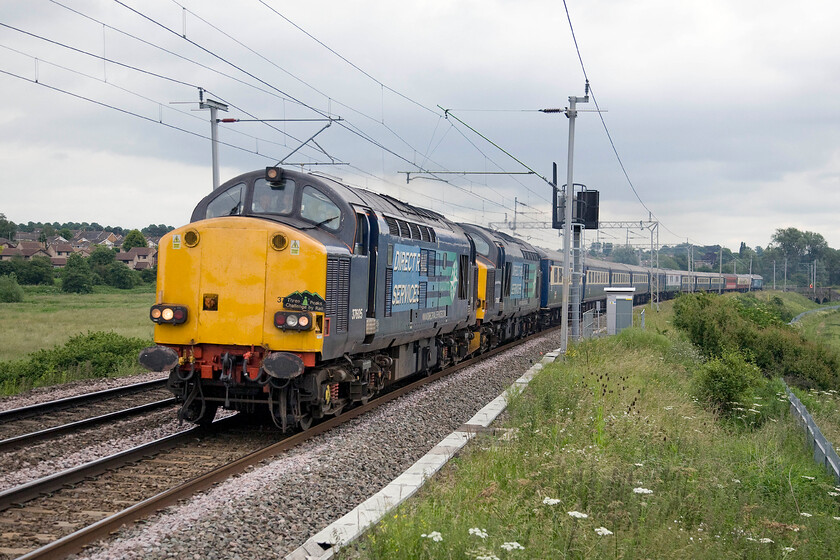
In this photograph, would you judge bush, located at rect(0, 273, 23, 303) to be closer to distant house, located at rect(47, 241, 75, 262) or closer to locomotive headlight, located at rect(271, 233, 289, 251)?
locomotive headlight, located at rect(271, 233, 289, 251)

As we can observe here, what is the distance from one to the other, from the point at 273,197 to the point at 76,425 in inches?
172

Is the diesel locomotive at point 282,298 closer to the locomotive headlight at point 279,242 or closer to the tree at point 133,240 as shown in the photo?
the locomotive headlight at point 279,242

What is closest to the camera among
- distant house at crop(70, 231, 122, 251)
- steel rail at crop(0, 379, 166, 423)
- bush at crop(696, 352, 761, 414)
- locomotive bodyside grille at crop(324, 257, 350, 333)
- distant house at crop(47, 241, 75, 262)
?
locomotive bodyside grille at crop(324, 257, 350, 333)

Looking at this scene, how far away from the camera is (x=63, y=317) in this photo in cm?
3994

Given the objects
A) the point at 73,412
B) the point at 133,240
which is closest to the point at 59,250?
the point at 133,240

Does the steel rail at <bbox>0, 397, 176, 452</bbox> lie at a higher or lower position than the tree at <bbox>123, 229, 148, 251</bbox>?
lower

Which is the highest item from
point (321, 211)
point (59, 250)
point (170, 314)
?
point (59, 250)

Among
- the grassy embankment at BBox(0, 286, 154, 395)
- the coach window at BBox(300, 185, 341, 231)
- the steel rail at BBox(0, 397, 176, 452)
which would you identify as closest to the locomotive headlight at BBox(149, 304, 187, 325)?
the steel rail at BBox(0, 397, 176, 452)

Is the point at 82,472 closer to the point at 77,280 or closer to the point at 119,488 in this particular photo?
the point at 119,488

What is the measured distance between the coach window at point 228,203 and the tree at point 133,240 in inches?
3761

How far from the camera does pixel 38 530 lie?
7.00 meters

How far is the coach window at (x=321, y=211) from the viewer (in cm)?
1146

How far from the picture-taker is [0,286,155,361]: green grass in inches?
1125

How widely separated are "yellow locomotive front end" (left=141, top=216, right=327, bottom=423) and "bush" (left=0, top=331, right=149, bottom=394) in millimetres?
7174
